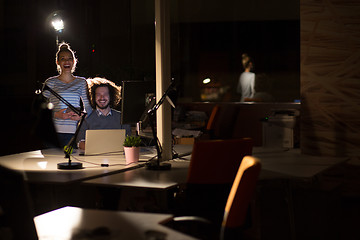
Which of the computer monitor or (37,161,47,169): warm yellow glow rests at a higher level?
the computer monitor

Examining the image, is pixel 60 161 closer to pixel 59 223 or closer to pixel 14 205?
pixel 59 223

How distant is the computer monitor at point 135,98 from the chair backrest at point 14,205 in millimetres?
2299

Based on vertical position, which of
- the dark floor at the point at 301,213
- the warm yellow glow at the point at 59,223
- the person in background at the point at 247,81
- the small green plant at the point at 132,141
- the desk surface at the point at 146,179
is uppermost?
the person in background at the point at 247,81

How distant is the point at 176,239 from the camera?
188cm

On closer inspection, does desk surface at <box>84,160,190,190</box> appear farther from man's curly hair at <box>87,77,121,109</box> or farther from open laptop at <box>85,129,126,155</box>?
man's curly hair at <box>87,77,121,109</box>

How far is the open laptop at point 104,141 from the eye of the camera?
12.3 ft

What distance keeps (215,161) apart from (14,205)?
153cm

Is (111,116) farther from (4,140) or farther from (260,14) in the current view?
(260,14)

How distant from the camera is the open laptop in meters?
3.75

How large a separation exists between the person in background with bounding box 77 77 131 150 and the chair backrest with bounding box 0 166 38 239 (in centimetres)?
266

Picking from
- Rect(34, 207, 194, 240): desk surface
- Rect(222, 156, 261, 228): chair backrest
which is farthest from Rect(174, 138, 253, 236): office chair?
Rect(34, 207, 194, 240): desk surface

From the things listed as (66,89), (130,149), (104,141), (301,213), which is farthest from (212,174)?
(66,89)

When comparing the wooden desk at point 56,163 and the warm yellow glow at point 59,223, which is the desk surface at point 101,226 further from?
the wooden desk at point 56,163

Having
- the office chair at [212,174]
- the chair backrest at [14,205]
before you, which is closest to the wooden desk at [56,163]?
the office chair at [212,174]
